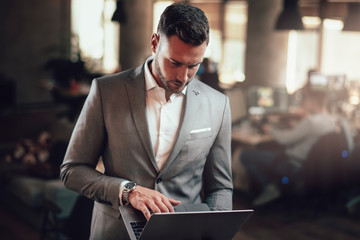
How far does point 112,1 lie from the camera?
1319cm

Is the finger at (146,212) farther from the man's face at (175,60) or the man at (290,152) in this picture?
the man at (290,152)

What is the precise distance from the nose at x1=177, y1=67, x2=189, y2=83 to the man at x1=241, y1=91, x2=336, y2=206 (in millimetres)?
3808

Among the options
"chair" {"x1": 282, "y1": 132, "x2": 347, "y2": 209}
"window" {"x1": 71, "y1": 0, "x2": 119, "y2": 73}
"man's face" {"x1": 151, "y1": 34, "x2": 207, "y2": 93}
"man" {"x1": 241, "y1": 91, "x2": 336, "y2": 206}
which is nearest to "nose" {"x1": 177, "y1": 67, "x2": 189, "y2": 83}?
"man's face" {"x1": 151, "y1": 34, "x2": 207, "y2": 93}

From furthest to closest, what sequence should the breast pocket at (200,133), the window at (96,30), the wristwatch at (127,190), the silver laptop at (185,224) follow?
1. the window at (96,30)
2. the breast pocket at (200,133)
3. the wristwatch at (127,190)
4. the silver laptop at (185,224)

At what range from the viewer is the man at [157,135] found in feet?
4.80

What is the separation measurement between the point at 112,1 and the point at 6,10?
3912mm

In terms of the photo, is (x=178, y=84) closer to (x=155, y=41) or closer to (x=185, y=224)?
(x=155, y=41)

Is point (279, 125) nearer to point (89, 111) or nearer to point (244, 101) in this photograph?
point (244, 101)

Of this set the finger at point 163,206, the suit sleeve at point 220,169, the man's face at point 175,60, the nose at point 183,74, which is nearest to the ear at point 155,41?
the man's face at point 175,60

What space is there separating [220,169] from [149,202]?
0.39 m

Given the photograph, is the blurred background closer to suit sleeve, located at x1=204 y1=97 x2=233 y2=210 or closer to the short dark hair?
suit sleeve, located at x1=204 y1=97 x2=233 y2=210

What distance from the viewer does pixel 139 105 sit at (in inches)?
63.5

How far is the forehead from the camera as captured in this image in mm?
1438

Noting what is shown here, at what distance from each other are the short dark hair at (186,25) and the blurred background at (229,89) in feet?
6.31
